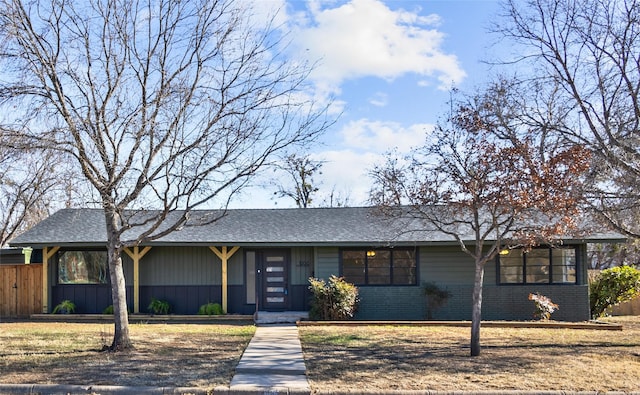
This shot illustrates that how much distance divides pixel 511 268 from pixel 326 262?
5506 mm

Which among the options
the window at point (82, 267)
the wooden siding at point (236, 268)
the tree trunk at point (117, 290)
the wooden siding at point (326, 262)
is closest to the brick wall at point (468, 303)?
the wooden siding at point (326, 262)

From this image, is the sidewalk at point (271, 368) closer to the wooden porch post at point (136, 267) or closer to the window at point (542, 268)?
the wooden porch post at point (136, 267)

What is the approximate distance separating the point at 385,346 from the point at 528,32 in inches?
283

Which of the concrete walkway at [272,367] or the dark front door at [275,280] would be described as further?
the dark front door at [275,280]

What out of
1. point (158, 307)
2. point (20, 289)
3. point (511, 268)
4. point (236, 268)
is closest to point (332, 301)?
point (236, 268)

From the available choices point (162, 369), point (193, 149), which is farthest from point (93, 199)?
point (162, 369)

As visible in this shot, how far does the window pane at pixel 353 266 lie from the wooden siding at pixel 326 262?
0.22 metres

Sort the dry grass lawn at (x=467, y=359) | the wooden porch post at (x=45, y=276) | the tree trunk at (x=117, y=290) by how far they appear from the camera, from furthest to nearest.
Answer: the wooden porch post at (x=45, y=276)
the tree trunk at (x=117, y=290)
the dry grass lawn at (x=467, y=359)

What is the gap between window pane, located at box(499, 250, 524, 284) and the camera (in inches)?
731

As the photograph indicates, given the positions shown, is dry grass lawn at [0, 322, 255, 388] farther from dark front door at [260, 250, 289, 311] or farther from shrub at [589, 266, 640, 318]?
shrub at [589, 266, 640, 318]

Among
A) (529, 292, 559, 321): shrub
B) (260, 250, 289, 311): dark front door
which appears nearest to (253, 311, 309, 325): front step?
(260, 250, 289, 311): dark front door

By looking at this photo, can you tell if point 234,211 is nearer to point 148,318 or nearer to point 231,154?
point 148,318

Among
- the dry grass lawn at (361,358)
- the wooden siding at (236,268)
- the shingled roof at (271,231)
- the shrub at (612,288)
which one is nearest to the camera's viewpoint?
the dry grass lawn at (361,358)

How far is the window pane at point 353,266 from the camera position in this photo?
18.8 m
